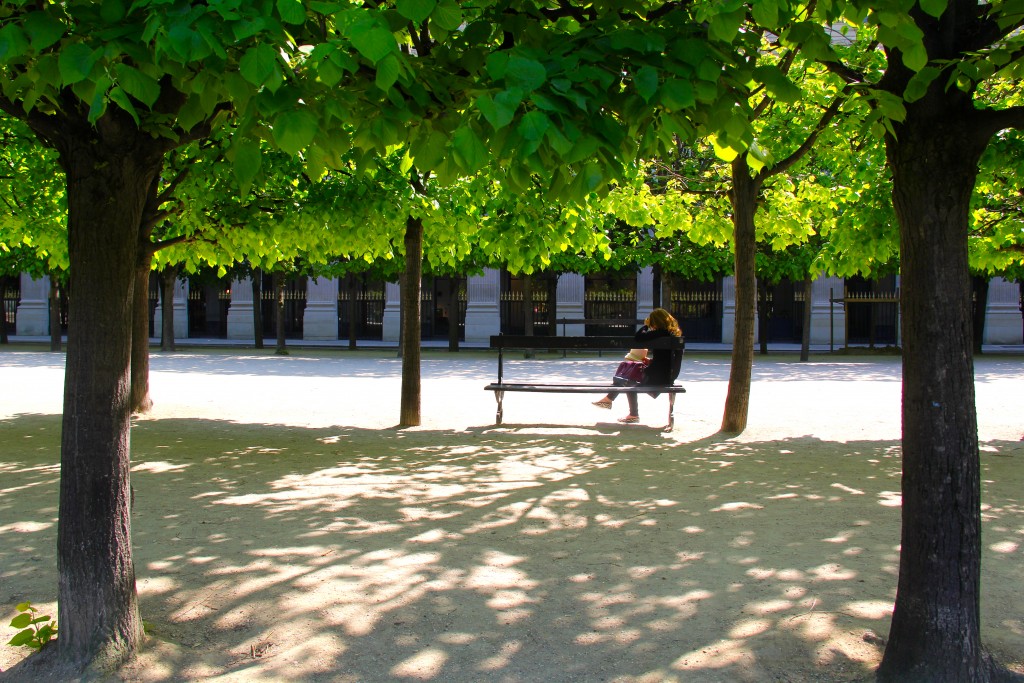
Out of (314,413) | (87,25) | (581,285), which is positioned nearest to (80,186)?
(87,25)

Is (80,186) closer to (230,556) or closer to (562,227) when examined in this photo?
(230,556)

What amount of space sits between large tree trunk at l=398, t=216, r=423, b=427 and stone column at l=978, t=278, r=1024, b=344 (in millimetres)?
28229

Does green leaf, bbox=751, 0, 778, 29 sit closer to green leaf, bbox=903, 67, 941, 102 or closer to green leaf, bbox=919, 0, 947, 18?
green leaf, bbox=919, 0, 947, 18

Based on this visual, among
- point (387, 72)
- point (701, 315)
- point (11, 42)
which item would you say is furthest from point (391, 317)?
point (387, 72)

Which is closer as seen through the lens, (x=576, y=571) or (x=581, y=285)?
(x=576, y=571)

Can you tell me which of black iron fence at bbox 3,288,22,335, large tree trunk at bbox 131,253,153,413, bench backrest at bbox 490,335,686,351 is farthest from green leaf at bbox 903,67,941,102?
black iron fence at bbox 3,288,22,335

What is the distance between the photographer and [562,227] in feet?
30.0

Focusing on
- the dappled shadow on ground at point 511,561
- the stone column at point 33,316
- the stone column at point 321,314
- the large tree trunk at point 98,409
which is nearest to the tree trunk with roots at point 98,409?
the large tree trunk at point 98,409

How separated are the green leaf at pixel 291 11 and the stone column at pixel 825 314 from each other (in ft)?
105

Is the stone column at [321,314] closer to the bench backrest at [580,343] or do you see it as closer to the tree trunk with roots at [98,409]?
the bench backrest at [580,343]

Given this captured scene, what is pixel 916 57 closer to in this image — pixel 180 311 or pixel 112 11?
pixel 112 11

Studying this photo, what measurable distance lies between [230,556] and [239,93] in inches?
119

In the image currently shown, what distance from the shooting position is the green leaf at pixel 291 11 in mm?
2730

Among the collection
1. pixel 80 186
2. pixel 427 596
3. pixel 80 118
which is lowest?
A: pixel 427 596
